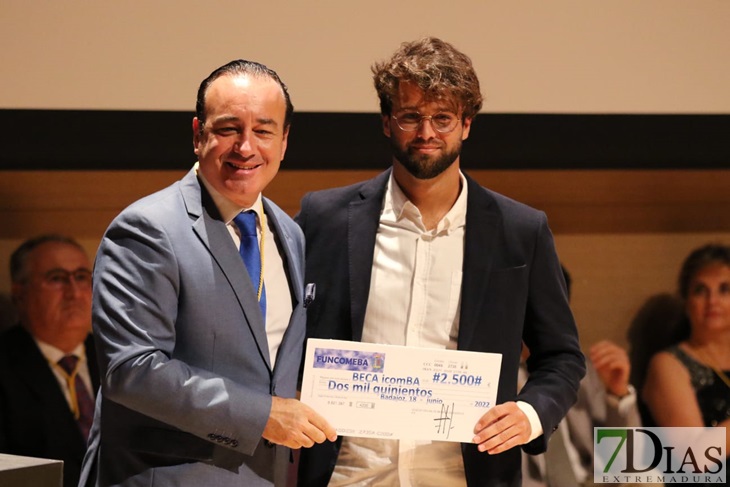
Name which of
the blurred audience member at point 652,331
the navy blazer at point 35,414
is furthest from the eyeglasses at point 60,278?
the blurred audience member at point 652,331

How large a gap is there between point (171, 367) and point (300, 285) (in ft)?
1.27

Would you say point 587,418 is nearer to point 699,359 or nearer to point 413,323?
point 699,359

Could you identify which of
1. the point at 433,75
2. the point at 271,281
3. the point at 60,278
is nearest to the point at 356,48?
the point at 433,75

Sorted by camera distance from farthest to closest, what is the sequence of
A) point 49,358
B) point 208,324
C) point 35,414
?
1. point 49,358
2. point 35,414
3. point 208,324

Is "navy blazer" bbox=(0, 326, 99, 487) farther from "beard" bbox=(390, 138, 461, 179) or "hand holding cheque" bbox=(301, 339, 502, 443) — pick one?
"beard" bbox=(390, 138, 461, 179)

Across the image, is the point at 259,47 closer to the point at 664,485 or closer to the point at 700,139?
the point at 700,139

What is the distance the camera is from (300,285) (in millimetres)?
2158

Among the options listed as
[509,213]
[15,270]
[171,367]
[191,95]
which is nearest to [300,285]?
[171,367]

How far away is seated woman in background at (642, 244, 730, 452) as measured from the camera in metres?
3.80

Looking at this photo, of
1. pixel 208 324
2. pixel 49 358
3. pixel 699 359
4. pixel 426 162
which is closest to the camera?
pixel 208 324

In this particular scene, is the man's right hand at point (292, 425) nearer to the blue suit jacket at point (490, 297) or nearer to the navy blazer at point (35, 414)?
the blue suit jacket at point (490, 297)

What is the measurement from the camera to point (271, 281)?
6.92ft

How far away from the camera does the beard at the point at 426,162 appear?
2270 mm

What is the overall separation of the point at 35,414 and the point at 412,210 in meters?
1.78
